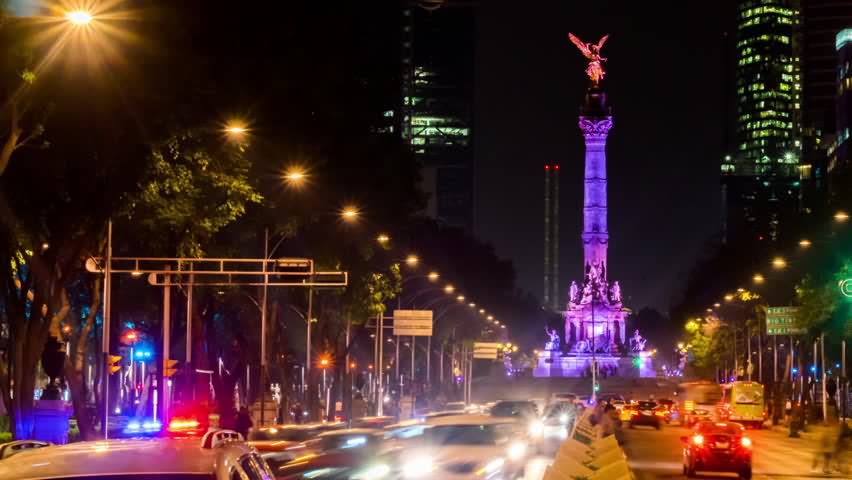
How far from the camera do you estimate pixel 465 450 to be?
73.9 feet

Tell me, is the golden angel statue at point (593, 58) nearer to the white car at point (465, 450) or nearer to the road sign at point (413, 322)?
the road sign at point (413, 322)

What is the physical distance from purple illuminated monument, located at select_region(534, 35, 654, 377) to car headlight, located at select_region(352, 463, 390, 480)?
425ft

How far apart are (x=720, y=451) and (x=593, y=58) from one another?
126 metres

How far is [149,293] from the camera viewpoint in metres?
61.4

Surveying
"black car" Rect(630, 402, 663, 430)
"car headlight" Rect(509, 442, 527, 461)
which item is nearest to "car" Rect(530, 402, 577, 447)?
"car headlight" Rect(509, 442, 527, 461)

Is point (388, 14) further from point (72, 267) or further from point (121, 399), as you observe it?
point (121, 399)

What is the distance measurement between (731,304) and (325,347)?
5671 centimetres

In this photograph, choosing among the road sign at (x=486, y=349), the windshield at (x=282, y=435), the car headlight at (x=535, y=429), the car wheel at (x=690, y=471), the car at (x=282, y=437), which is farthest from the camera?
the road sign at (x=486, y=349)

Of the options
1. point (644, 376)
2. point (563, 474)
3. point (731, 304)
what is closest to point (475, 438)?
point (563, 474)

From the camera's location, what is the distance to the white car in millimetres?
21312

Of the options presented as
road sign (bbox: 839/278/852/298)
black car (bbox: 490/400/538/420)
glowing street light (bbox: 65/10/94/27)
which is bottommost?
black car (bbox: 490/400/538/420)

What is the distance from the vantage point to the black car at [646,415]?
69.4 meters

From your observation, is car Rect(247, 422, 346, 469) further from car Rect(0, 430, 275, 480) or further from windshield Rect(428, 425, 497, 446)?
car Rect(0, 430, 275, 480)

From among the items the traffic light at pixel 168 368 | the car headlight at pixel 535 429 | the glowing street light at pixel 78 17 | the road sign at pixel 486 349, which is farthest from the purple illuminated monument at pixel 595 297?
the glowing street light at pixel 78 17
